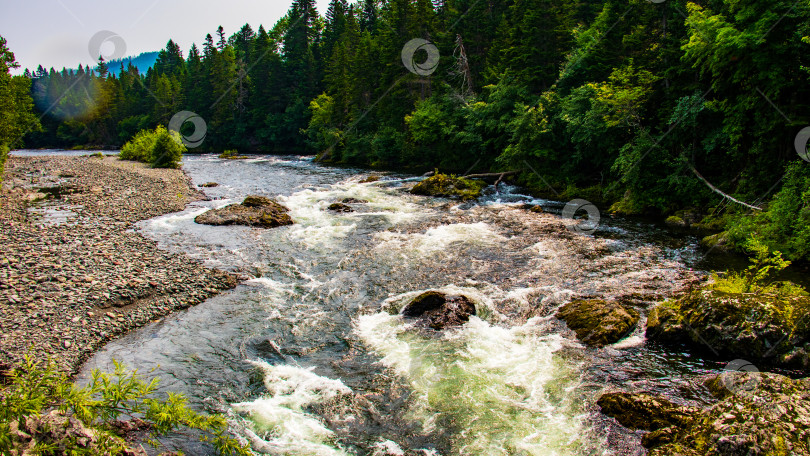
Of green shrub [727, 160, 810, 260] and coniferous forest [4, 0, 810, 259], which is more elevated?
coniferous forest [4, 0, 810, 259]

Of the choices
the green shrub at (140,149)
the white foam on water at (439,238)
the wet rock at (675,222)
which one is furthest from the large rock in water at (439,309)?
the green shrub at (140,149)

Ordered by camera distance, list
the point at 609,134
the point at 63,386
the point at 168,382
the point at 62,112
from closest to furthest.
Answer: the point at 63,386 → the point at 168,382 → the point at 609,134 → the point at 62,112

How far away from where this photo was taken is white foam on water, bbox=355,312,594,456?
681 centimetres

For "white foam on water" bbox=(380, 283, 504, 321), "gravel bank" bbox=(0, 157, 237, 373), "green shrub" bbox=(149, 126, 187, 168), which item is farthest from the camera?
"green shrub" bbox=(149, 126, 187, 168)

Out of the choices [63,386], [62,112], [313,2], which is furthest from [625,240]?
[62,112]

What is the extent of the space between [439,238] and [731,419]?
1233 cm

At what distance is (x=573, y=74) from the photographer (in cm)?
2923

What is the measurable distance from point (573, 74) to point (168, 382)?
3000cm

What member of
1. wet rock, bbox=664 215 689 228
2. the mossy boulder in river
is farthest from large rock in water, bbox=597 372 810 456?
the mossy boulder in river

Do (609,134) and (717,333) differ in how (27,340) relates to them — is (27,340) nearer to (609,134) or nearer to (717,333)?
(717,333)

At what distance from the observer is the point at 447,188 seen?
2745 cm

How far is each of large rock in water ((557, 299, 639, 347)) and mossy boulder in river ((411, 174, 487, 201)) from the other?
1593cm
